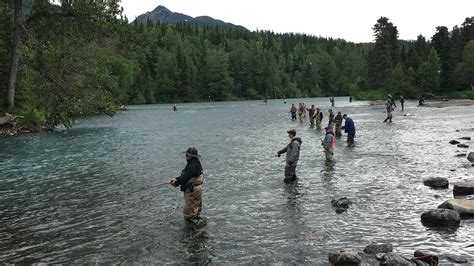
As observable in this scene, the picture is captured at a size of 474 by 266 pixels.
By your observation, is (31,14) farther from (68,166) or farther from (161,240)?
(161,240)

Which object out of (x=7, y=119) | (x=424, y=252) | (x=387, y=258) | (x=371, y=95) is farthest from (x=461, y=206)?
(x=371, y=95)

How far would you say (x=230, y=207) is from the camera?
14.7m

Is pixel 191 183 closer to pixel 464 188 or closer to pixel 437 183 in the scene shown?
pixel 464 188

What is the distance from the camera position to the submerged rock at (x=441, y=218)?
11.7 meters

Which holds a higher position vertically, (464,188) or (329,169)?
(464,188)

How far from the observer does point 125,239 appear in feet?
38.2

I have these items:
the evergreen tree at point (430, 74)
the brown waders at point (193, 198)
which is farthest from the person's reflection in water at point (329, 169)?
the evergreen tree at point (430, 74)

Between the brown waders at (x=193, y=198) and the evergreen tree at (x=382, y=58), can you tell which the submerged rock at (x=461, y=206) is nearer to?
the brown waders at (x=193, y=198)

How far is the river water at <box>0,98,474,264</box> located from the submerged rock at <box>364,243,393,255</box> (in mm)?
333

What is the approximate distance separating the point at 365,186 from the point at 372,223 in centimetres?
496

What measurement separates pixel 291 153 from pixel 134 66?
134m

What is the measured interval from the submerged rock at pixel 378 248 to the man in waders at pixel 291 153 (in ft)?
24.8

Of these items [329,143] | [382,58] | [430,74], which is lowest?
[329,143]

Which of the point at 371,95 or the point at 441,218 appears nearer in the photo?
the point at 441,218
